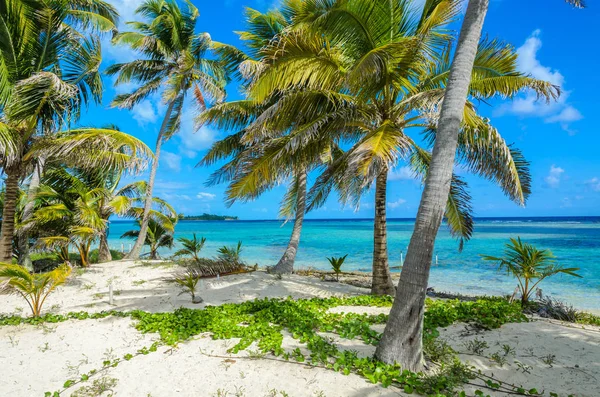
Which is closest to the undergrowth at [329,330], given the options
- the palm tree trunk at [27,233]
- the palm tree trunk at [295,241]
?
the palm tree trunk at [295,241]

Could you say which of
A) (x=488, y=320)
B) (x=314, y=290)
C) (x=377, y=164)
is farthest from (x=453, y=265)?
(x=377, y=164)

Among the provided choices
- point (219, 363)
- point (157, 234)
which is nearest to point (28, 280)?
point (219, 363)

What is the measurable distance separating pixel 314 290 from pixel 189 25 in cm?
1231

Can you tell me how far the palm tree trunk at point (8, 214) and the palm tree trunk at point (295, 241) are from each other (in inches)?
291

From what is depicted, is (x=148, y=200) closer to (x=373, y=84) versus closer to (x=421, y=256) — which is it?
(x=373, y=84)

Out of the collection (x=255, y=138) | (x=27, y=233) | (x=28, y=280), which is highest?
(x=255, y=138)

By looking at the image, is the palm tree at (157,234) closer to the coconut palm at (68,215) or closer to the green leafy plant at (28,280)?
the coconut palm at (68,215)

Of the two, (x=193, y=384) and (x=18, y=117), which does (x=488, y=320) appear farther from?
(x=18, y=117)

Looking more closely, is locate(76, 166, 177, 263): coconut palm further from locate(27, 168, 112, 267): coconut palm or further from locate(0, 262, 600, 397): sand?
locate(0, 262, 600, 397): sand

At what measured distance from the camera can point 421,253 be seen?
3508 mm

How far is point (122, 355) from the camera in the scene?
4176 mm

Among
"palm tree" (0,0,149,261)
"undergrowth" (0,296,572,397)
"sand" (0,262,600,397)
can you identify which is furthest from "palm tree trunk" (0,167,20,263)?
"undergrowth" (0,296,572,397)

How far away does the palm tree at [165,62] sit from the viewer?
13016 millimetres

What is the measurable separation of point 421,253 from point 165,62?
1412 centimetres
